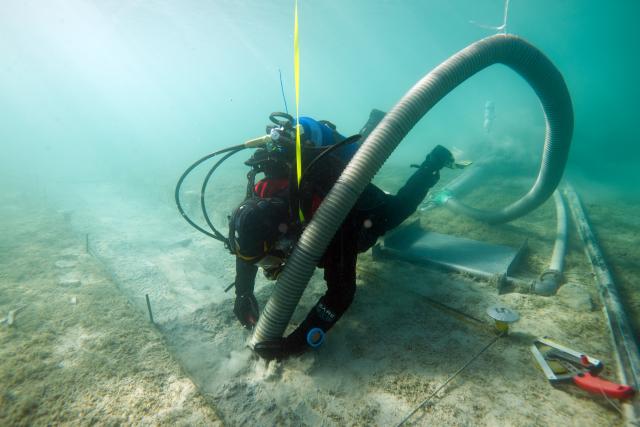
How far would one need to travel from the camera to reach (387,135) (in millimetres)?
2756

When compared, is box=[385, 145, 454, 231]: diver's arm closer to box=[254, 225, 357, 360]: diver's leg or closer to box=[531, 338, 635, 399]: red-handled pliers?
box=[254, 225, 357, 360]: diver's leg

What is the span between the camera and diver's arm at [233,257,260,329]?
10.7ft

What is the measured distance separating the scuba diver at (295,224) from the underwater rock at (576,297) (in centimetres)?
204

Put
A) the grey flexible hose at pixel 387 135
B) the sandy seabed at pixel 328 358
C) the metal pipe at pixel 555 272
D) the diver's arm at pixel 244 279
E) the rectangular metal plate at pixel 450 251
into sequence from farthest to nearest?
the rectangular metal plate at pixel 450 251 < the diver's arm at pixel 244 279 < the metal pipe at pixel 555 272 < the grey flexible hose at pixel 387 135 < the sandy seabed at pixel 328 358

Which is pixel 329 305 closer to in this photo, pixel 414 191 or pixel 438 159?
pixel 414 191

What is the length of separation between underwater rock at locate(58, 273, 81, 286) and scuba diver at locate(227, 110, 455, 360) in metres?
2.52

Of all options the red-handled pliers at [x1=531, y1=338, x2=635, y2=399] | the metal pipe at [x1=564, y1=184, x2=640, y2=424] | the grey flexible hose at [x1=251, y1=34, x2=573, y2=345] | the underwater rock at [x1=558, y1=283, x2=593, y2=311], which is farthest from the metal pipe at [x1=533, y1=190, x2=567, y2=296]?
the grey flexible hose at [x1=251, y1=34, x2=573, y2=345]

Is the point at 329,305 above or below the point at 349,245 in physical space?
below

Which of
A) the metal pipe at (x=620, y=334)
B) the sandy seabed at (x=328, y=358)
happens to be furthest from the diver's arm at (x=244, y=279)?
the metal pipe at (x=620, y=334)

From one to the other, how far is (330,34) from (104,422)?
56.0m

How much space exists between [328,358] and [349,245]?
1006mm

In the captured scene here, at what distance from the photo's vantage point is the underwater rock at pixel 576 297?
288 cm

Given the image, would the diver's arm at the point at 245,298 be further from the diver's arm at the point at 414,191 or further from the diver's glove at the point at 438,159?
the diver's glove at the point at 438,159

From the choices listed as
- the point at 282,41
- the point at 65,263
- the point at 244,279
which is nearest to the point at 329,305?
the point at 244,279
